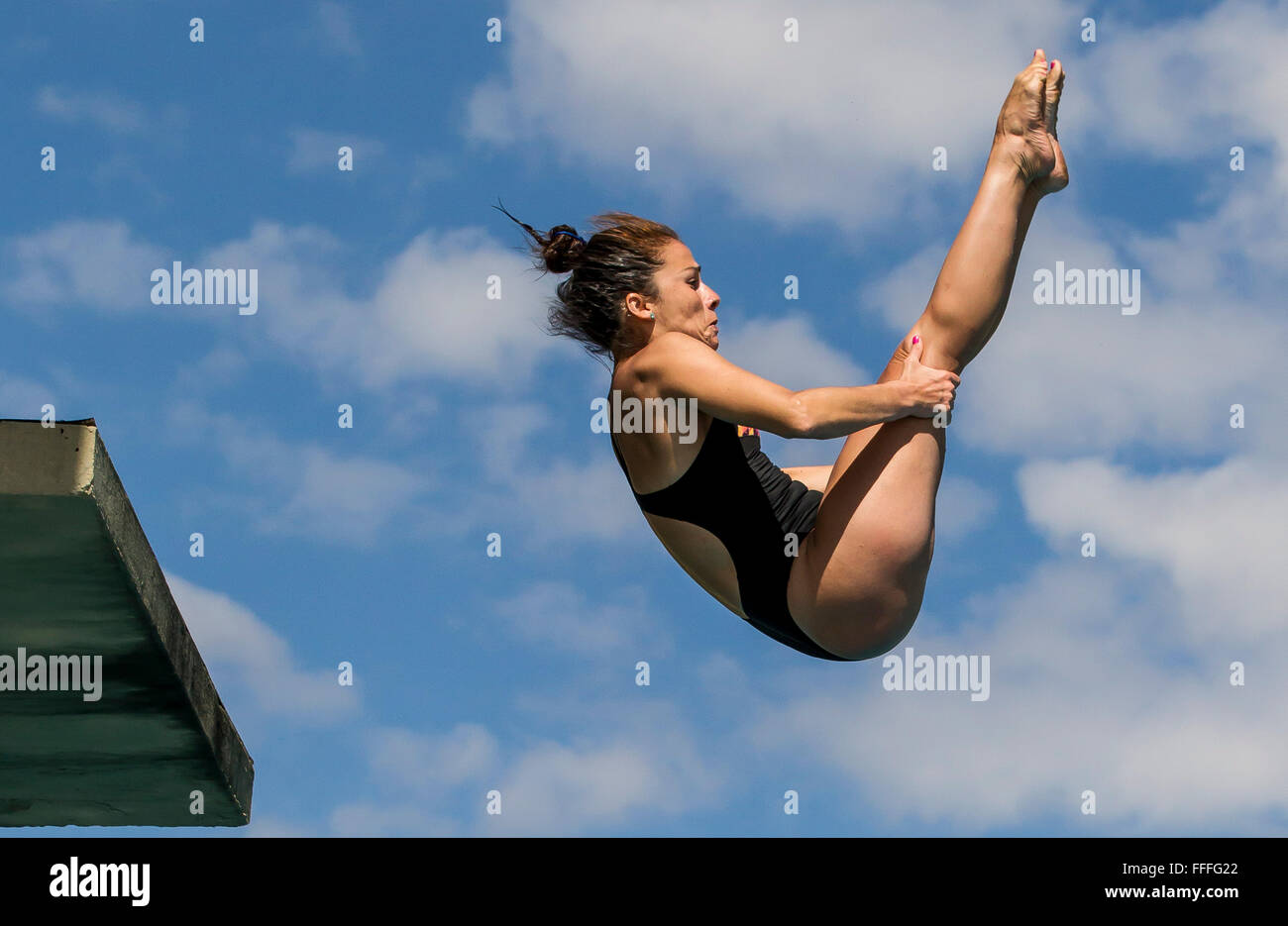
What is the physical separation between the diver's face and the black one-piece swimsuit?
391 millimetres

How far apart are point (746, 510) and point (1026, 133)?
5.99 ft

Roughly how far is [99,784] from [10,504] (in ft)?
11.6

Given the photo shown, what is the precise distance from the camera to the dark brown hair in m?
5.80

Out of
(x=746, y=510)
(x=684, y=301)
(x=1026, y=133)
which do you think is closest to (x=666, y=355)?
(x=684, y=301)

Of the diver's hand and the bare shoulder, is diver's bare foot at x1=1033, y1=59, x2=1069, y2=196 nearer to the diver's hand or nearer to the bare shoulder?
the diver's hand

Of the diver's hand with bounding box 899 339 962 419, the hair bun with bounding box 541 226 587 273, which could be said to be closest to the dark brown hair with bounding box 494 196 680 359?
the hair bun with bounding box 541 226 587 273

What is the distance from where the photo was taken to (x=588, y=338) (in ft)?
19.6

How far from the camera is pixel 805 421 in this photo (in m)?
5.24

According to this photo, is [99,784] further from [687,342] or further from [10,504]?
[687,342]

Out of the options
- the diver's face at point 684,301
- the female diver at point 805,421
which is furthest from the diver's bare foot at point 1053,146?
the diver's face at point 684,301

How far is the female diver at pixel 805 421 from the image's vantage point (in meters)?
5.41
